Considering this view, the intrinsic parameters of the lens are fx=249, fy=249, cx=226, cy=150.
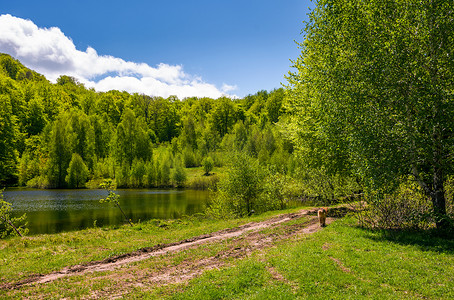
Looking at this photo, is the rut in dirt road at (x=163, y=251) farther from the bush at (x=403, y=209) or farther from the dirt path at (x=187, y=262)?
the bush at (x=403, y=209)

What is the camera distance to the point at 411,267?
1063cm

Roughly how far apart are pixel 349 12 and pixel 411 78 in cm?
694

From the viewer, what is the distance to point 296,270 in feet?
35.6

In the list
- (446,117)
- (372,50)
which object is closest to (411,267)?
(446,117)

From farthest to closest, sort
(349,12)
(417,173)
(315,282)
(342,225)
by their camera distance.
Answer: (342,225)
(349,12)
(417,173)
(315,282)

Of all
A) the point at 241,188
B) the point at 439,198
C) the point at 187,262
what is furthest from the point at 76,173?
the point at 439,198

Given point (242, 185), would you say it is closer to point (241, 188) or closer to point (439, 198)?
point (241, 188)

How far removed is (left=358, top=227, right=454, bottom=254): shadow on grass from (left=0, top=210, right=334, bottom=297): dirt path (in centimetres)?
446

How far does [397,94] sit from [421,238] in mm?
8340

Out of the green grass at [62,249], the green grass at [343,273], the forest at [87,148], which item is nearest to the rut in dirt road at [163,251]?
the green grass at [62,249]

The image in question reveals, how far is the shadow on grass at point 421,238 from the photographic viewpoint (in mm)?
12719

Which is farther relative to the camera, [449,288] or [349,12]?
[349,12]

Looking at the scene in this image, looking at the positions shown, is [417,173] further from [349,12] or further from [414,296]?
[349,12]

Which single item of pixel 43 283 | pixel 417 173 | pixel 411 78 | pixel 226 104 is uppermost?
pixel 226 104
